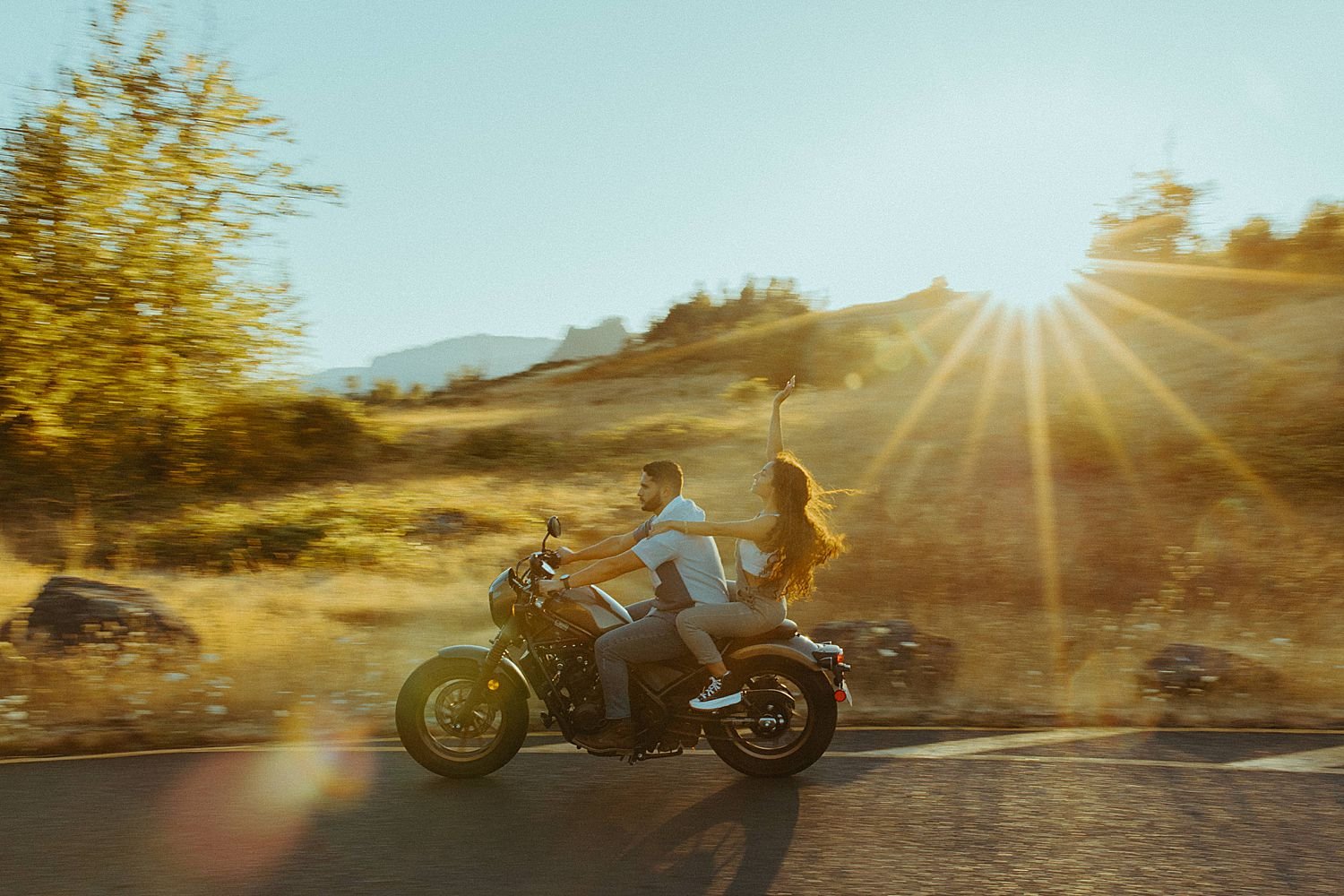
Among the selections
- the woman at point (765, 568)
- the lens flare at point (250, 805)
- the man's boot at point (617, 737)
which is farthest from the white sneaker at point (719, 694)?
the lens flare at point (250, 805)

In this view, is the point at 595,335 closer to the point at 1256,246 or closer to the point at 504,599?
the point at 1256,246

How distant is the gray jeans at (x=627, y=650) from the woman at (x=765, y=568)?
0.31 ft

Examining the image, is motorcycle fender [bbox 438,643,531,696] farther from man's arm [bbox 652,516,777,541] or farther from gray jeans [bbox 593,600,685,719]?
man's arm [bbox 652,516,777,541]

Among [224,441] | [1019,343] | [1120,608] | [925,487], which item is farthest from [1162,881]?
[1019,343]

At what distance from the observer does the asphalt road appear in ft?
15.4

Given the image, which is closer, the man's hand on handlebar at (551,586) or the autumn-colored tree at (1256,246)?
the man's hand on handlebar at (551,586)

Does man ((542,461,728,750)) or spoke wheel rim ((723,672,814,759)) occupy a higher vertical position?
man ((542,461,728,750))

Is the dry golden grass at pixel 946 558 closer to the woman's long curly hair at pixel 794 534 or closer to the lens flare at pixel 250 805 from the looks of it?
the lens flare at pixel 250 805

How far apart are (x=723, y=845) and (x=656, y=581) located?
5.45ft

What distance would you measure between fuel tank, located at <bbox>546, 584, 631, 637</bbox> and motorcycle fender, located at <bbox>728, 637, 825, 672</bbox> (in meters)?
0.72

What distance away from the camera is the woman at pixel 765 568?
6.12 m

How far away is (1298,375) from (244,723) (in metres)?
22.2

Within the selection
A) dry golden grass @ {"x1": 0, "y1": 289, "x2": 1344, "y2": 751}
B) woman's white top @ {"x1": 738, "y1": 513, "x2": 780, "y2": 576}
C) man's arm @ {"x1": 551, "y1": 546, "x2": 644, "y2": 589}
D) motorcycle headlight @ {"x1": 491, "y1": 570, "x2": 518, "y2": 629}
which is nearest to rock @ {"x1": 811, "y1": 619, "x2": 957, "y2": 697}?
dry golden grass @ {"x1": 0, "y1": 289, "x2": 1344, "y2": 751}

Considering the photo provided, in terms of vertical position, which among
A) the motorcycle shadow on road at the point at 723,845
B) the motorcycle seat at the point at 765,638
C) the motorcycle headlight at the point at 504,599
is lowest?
the motorcycle shadow on road at the point at 723,845
